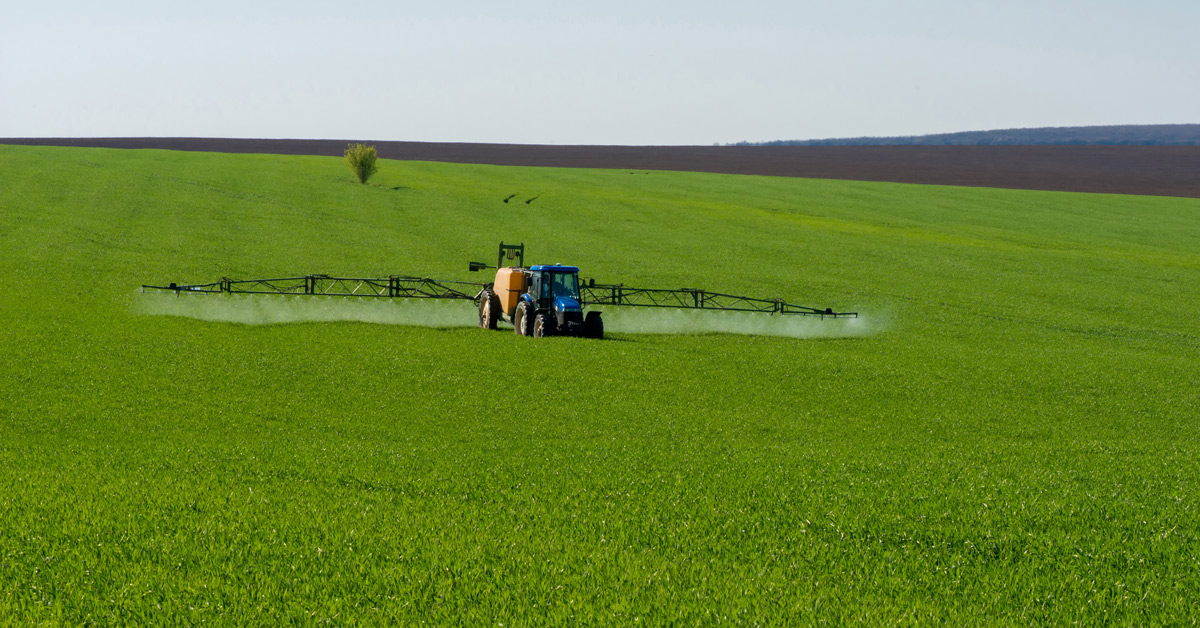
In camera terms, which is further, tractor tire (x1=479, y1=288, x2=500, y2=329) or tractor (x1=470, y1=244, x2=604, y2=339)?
tractor tire (x1=479, y1=288, x2=500, y2=329)

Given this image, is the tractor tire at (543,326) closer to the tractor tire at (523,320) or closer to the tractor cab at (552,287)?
the tractor tire at (523,320)

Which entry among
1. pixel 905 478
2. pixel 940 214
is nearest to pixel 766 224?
pixel 940 214

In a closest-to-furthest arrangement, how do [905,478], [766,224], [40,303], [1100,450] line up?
1. [905,478]
2. [1100,450]
3. [40,303]
4. [766,224]

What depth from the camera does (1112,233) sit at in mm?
67000

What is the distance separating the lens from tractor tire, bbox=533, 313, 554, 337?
2698 cm

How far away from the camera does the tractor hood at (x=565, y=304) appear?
26.9 m

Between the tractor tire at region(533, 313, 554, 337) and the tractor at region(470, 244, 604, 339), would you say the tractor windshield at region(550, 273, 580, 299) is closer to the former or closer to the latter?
the tractor at region(470, 244, 604, 339)

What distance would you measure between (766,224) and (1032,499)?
2080 inches

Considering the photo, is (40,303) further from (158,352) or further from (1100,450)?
(1100,450)

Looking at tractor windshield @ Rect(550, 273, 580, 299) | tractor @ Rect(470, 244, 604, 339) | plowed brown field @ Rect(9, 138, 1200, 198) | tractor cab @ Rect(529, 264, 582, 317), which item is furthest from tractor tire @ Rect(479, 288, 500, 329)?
plowed brown field @ Rect(9, 138, 1200, 198)

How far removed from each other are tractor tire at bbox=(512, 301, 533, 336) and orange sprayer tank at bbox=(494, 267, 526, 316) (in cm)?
105

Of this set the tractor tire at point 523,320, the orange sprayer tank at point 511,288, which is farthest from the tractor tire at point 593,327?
the orange sprayer tank at point 511,288

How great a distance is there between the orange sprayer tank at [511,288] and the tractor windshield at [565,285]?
1.37m

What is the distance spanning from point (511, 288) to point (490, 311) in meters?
1.22
